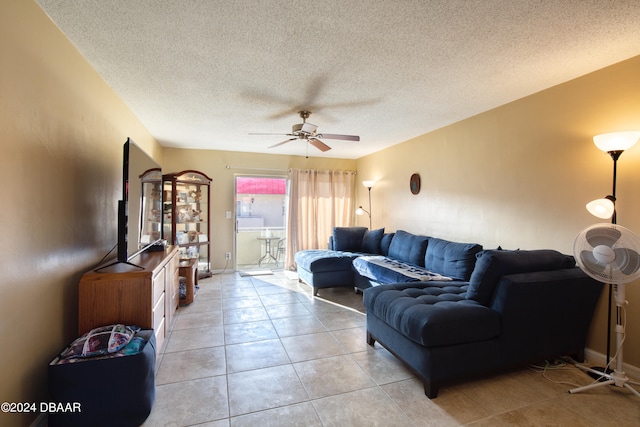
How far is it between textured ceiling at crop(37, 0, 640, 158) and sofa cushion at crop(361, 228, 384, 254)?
2200 mm

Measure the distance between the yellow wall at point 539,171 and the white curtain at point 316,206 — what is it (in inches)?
84.2

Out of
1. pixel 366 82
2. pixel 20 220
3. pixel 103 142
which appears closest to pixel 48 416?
pixel 20 220

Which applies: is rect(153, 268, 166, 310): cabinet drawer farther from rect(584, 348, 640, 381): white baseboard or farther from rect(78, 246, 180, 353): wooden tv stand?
rect(584, 348, 640, 381): white baseboard

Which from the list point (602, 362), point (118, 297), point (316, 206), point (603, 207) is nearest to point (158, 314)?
point (118, 297)

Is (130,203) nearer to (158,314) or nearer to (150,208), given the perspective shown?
(150,208)

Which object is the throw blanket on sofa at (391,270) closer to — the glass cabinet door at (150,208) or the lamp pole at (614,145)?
the lamp pole at (614,145)

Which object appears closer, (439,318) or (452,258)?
(439,318)

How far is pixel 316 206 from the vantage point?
6.09 m

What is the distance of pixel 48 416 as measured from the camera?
63.8 inches

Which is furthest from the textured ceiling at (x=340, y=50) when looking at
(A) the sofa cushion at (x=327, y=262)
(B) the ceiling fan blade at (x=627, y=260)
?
(A) the sofa cushion at (x=327, y=262)

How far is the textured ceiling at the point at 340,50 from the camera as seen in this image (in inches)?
66.5

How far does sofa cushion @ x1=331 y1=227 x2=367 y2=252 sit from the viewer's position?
16.9 feet

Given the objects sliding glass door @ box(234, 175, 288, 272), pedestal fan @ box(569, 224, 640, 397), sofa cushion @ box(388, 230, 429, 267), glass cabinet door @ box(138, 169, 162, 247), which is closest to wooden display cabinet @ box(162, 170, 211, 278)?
sliding glass door @ box(234, 175, 288, 272)

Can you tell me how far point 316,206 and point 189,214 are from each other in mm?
2394
